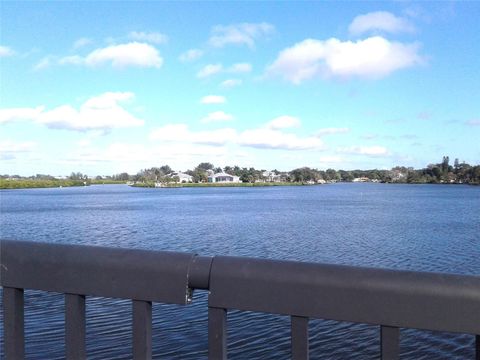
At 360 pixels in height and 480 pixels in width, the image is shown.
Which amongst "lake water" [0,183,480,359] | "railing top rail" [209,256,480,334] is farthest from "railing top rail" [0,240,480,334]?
"lake water" [0,183,480,359]

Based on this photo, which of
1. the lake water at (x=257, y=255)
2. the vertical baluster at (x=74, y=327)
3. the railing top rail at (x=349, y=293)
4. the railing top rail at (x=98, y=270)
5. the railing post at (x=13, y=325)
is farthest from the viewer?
the lake water at (x=257, y=255)

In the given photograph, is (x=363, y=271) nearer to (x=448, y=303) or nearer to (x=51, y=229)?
(x=448, y=303)

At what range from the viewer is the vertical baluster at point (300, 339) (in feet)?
6.26

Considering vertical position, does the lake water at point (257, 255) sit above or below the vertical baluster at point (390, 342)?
below

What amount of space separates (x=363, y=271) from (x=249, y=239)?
29333 mm

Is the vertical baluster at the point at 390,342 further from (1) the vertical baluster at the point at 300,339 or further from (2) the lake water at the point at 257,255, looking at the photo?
(2) the lake water at the point at 257,255

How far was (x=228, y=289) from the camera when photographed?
6.48 ft

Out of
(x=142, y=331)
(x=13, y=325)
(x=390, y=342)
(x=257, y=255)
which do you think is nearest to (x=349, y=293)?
(x=390, y=342)

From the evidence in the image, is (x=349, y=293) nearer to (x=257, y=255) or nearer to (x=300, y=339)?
(x=300, y=339)

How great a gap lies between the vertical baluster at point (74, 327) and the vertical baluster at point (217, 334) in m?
0.65

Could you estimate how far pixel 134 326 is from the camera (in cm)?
211

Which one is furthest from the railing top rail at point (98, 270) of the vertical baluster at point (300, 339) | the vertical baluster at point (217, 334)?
the vertical baluster at point (300, 339)

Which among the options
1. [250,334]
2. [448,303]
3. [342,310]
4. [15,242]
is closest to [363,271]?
[342,310]

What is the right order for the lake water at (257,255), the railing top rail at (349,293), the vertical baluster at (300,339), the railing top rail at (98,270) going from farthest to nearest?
the lake water at (257,255) → the railing top rail at (98,270) → the vertical baluster at (300,339) → the railing top rail at (349,293)
